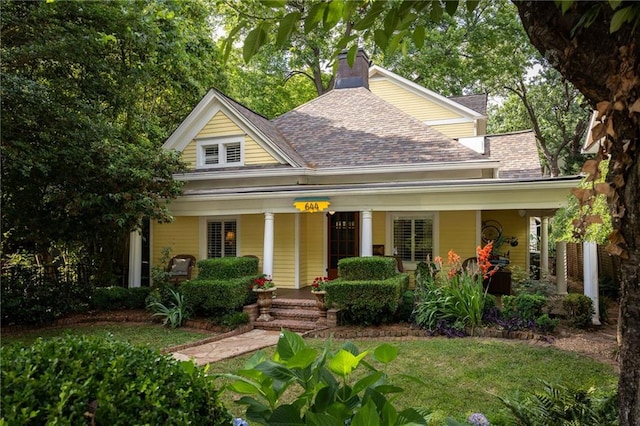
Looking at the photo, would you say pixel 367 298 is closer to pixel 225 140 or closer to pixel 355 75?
pixel 225 140

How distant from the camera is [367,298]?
28.5ft

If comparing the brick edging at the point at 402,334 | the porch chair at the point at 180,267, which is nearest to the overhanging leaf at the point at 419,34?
the brick edging at the point at 402,334

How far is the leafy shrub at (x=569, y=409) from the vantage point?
Result: 2723mm

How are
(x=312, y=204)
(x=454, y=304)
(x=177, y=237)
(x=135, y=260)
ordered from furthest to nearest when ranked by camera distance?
(x=177, y=237) → (x=135, y=260) → (x=312, y=204) → (x=454, y=304)

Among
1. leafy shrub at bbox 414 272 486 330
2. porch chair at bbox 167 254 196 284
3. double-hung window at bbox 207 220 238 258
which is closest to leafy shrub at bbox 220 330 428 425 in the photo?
leafy shrub at bbox 414 272 486 330

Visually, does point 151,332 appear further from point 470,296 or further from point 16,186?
point 470,296

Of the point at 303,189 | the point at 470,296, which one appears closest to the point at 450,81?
the point at 303,189

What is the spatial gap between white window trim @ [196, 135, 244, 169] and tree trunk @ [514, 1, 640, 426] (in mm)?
11419

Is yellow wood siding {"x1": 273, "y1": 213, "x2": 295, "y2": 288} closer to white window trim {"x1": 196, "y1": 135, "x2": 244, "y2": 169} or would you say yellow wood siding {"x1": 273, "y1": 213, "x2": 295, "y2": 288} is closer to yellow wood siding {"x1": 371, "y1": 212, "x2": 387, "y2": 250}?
white window trim {"x1": 196, "y1": 135, "x2": 244, "y2": 169}

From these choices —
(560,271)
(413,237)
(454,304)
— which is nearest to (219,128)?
(413,237)

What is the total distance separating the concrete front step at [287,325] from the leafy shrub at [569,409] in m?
6.29

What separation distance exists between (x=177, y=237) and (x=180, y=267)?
5.20 ft

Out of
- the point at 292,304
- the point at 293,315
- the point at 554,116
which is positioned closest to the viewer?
the point at 293,315

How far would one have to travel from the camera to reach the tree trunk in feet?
5.83
